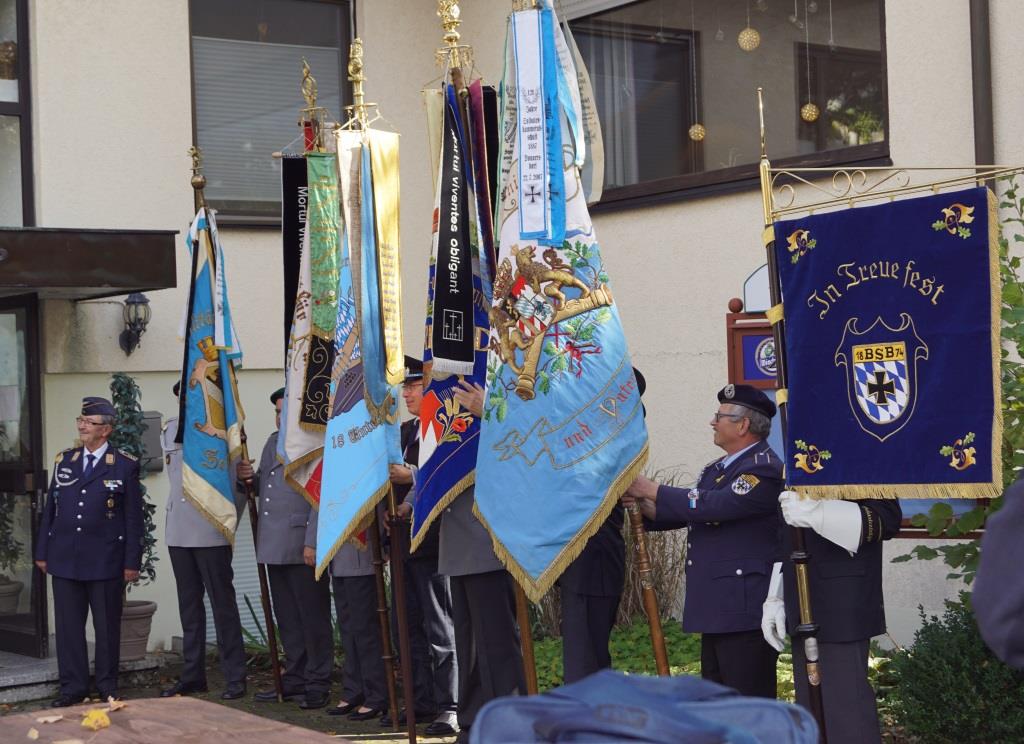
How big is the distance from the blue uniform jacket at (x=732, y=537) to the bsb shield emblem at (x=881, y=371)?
0.63 metres

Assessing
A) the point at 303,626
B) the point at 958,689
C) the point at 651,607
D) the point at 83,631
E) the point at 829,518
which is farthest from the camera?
the point at 83,631

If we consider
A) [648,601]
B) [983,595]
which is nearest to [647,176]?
[648,601]

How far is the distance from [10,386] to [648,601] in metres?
5.81

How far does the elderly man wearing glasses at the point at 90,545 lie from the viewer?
821 cm

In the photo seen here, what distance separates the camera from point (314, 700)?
7.81 m

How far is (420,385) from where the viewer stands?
7141 mm

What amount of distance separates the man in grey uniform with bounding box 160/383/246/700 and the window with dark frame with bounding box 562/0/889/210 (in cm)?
352

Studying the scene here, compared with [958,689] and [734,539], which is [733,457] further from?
[958,689]

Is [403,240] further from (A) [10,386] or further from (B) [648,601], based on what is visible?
(B) [648,601]

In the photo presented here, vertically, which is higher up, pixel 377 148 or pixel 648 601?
pixel 377 148

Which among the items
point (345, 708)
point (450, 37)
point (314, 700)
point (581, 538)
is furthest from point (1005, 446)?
point (314, 700)

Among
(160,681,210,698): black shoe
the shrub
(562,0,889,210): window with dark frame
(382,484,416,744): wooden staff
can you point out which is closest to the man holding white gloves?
the shrub

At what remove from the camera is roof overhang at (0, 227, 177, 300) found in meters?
8.12

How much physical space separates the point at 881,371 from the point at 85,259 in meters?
5.38
